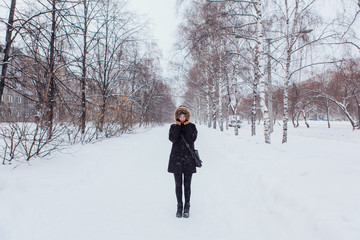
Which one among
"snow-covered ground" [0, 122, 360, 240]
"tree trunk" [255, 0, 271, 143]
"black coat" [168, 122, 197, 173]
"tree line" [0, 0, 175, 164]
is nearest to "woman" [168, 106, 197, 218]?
"black coat" [168, 122, 197, 173]

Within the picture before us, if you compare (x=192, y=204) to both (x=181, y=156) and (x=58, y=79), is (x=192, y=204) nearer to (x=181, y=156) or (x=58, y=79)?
(x=181, y=156)

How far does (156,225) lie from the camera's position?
103 inches

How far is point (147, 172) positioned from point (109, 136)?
21.4 feet

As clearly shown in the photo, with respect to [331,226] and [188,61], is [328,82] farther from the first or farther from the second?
[331,226]

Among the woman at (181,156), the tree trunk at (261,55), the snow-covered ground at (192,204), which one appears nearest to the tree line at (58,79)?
the snow-covered ground at (192,204)

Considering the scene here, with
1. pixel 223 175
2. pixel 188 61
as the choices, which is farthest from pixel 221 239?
pixel 188 61

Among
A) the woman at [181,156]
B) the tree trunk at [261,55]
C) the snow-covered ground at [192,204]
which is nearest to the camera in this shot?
the snow-covered ground at [192,204]

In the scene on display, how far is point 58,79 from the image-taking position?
4.86 m

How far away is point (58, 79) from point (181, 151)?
13.8ft

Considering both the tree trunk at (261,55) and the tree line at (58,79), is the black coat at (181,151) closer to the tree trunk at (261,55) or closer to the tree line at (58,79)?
the tree line at (58,79)

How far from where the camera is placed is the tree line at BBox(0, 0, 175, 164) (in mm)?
4191

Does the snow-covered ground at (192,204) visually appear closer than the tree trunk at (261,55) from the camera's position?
Yes

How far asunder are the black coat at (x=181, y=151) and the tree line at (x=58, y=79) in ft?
9.15

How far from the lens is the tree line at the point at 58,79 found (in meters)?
4.19
